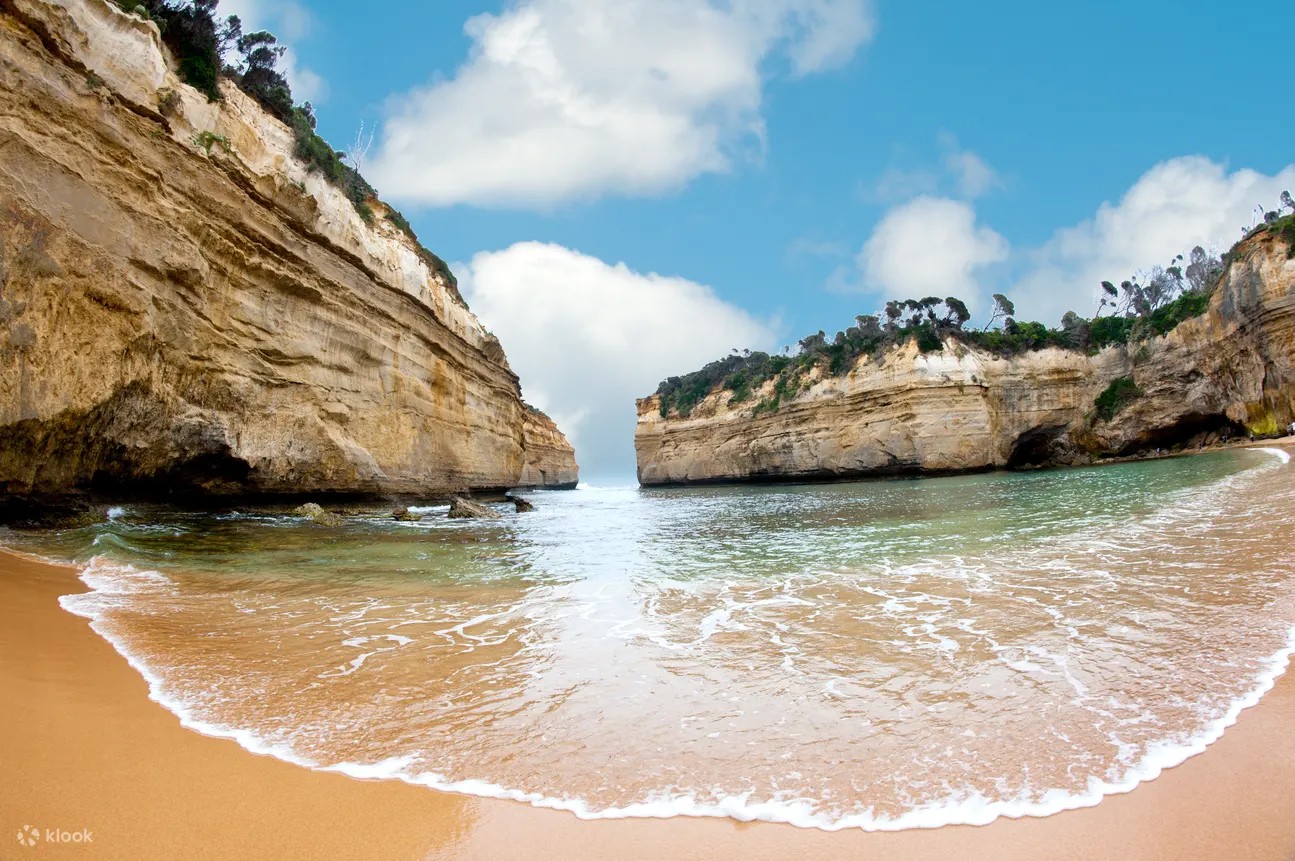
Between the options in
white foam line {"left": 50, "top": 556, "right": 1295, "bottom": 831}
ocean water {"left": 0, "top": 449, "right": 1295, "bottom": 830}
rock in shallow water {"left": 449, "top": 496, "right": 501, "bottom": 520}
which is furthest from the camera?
rock in shallow water {"left": 449, "top": 496, "right": 501, "bottom": 520}

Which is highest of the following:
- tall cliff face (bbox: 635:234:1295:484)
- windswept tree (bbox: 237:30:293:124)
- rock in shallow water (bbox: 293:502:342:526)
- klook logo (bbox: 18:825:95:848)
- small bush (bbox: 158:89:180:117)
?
windswept tree (bbox: 237:30:293:124)

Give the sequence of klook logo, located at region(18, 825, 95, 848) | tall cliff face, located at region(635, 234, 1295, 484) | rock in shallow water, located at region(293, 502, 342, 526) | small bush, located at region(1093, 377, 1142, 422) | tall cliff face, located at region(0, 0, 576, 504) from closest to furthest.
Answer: klook logo, located at region(18, 825, 95, 848) → tall cliff face, located at region(0, 0, 576, 504) → rock in shallow water, located at region(293, 502, 342, 526) → tall cliff face, located at region(635, 234, 1295, 484) → small bush, located at region(1093, 377, 1142, 422)

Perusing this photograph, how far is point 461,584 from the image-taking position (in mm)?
7238

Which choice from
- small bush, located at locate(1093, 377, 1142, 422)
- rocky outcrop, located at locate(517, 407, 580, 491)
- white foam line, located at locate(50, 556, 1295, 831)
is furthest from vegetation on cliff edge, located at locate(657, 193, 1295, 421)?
white foam line, located at locate(50, 556, 1295, 831)

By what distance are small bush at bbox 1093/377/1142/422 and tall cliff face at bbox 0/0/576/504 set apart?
39658mm

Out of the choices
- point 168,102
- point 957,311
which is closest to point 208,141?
point 168,102

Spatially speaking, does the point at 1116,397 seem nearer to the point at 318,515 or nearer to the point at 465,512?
the point at 465,512

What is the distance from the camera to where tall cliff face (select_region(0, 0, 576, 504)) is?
9242 mm

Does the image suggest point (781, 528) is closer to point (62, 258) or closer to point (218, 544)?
point (218, 544)

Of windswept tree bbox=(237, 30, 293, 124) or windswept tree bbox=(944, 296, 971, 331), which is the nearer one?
windswept tree bbox=(237, 30, 293, 124)

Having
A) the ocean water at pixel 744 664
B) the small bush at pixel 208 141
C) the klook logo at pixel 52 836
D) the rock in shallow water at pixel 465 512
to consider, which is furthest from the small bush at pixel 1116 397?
the klook logo at pixel 52 836

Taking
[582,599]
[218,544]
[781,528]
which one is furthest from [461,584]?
[781,528]

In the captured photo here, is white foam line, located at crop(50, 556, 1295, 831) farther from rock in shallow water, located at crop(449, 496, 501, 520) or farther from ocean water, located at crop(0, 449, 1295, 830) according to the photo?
rock in shallow water, located at crop(449, 496, 501, 520)

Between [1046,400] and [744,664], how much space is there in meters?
41.9
